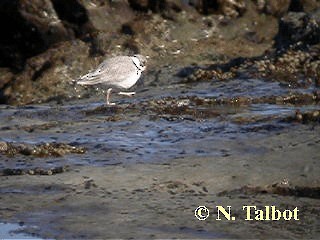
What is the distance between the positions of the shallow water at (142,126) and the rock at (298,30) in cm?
Answer: 180

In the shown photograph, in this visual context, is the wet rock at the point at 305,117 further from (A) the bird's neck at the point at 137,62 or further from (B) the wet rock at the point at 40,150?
(A) the bird's neck at the point at 137,62

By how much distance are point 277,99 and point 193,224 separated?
4469mm

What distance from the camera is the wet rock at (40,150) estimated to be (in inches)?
271

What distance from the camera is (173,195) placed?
222 inches

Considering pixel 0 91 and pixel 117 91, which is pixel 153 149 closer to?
pixel 117 91

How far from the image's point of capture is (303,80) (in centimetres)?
1024

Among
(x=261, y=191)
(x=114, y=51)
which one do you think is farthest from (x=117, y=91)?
(x=261, y=191)

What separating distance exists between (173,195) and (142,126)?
8.27ft

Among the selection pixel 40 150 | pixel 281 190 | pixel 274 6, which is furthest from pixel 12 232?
pixel 274 6

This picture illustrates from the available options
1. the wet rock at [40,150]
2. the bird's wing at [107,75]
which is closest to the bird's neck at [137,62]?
the bird's wing at [107,75]

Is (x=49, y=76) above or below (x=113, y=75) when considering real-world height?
above

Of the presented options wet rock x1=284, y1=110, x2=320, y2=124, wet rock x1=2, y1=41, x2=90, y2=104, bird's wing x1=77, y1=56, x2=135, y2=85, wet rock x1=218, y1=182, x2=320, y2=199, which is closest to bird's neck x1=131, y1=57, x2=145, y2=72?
bird's wing x1=77, y1=56, x2=135, y2=85

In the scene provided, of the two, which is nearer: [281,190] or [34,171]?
[281,190]

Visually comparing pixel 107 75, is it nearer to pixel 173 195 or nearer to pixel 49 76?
pixel 49 76
